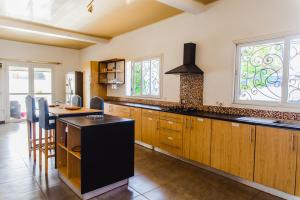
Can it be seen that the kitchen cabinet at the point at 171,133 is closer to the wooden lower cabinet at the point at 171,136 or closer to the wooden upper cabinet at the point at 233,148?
the wooden lower cabinet at the point at 171,136

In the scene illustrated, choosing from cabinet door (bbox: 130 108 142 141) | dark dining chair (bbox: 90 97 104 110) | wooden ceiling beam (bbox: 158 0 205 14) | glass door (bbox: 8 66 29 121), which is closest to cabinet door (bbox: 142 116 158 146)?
cabinet door (bbox: 130 108 142 141)

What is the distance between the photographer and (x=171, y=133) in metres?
3.66

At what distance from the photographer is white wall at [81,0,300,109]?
2824 millimetres

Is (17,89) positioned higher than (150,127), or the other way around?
(17,89)

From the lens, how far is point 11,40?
22.1ft

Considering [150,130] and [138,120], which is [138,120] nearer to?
[138,120]

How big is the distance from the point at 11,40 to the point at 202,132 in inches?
278

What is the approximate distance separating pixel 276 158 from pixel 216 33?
221 centimetres

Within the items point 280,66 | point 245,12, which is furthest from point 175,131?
point 245,12

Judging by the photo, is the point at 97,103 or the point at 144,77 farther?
the point at 144,77

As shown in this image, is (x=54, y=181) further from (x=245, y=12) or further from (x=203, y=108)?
(x=245, y=12)

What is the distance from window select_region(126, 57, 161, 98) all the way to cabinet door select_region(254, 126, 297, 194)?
2610 mm

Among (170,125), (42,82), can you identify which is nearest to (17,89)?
(42,82)

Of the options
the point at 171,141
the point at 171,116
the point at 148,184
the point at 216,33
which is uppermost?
the point at 216,33
